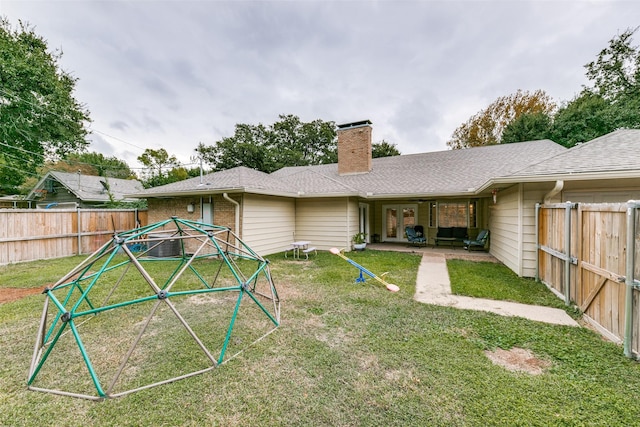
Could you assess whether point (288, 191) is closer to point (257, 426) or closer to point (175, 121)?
point (257, 426)

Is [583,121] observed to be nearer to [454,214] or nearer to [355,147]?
[454,214]

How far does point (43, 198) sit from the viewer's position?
17.8m

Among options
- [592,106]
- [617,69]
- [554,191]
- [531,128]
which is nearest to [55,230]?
[554,191]

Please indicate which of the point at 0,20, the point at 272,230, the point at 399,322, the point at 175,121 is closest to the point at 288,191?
the point at 272,230

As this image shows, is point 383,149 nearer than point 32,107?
No

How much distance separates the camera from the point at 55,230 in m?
9.06

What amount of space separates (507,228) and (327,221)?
5.83 m

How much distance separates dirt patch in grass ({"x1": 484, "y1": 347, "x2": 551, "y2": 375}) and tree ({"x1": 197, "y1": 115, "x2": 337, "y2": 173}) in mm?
25807

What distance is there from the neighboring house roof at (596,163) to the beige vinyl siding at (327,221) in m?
5.18

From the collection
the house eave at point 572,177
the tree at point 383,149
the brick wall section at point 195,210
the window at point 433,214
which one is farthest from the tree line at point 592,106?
the brick wall section at point 195,210

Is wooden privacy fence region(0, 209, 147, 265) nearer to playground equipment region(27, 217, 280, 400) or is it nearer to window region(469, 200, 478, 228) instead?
playground equipment region(27, 217, 280, 400)

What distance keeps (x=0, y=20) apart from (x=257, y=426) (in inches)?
1054

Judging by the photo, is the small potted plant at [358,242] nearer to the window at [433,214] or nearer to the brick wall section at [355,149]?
the window at [433,214]

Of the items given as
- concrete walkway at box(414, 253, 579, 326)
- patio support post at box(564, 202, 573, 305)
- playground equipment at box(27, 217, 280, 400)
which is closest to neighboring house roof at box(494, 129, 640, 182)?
patio support post at box(564, 202, 573, 305)
